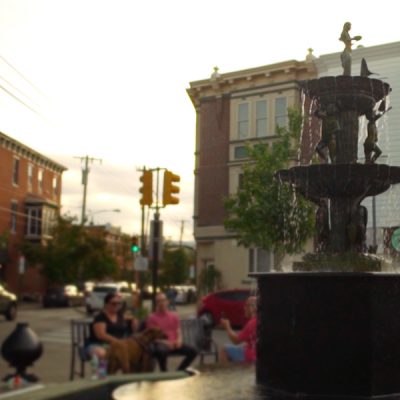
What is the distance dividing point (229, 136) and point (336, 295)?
32717 mm

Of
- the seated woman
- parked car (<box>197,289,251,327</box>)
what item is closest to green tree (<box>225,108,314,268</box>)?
parked car (<box>197,289,251,327</box>)

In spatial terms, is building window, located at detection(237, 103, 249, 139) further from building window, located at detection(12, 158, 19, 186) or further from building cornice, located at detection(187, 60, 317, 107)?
building window, located at detection(12, 158, 19, 186)

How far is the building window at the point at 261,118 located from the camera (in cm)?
3791

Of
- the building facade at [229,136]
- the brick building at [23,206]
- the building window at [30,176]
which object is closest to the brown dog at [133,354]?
the building facade at [229,136]

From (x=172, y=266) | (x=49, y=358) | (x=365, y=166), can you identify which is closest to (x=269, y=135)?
(x=49, y=358)

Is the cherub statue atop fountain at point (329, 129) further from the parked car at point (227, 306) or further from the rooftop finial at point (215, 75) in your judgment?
the rooftop finial at point (215, 75)

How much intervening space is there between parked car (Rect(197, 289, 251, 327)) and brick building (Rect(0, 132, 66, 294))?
27246 mm

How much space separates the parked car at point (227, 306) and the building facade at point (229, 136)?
1035 cm

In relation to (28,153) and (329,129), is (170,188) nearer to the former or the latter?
(329,129)

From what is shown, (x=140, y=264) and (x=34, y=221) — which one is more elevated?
(x=34, y=221)

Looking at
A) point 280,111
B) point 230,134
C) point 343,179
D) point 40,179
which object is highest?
point 280,111

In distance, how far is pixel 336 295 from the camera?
258 inches

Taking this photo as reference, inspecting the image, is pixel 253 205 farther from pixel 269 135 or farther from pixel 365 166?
pixel 365 166

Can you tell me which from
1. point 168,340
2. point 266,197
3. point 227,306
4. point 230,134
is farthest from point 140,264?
point 230,134
